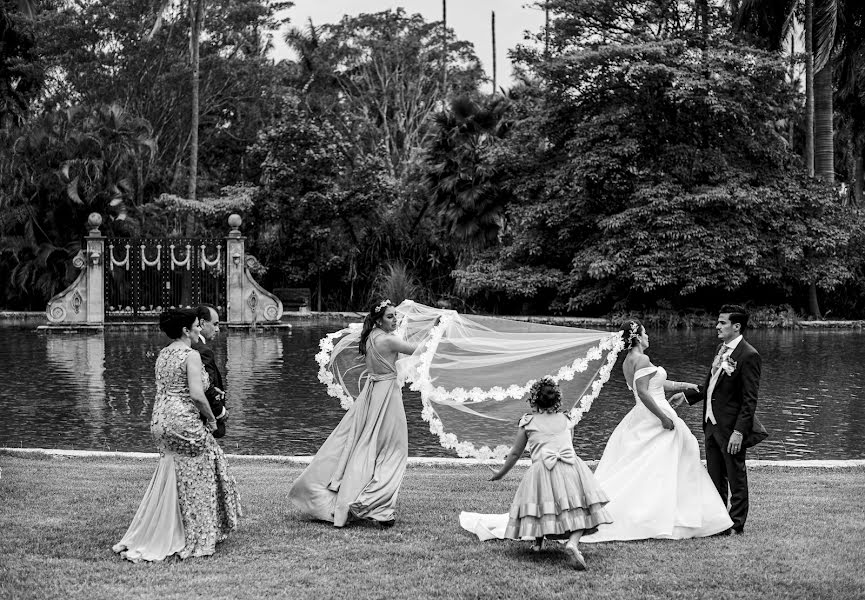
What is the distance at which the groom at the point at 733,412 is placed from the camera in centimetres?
723

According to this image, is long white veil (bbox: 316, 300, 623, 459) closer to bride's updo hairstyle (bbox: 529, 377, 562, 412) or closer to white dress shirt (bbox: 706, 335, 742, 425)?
white dress shirt (bbox: 706, 335, 742, 425)

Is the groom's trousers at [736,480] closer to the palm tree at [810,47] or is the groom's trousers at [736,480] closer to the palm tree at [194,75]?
the palm tree at [810,47]

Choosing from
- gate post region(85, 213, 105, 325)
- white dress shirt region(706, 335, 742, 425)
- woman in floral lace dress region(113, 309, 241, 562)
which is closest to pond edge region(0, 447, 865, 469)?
white dress shirt region(706, 335, 742, 425)

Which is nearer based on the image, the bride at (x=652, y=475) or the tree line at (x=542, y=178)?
the bride at (x=652, y=475)

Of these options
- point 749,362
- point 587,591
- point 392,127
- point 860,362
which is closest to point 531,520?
point 587,591

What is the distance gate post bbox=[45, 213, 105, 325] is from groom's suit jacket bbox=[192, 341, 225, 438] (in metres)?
24.3

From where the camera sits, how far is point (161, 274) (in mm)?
32281

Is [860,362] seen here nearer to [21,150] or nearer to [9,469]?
[9,469]

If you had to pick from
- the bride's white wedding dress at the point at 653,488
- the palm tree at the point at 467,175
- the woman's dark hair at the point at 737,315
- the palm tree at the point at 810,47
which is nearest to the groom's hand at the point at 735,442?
the bride's white wedding dress at the point at 653,488

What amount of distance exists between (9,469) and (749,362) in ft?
21.7

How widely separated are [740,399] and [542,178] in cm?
3020

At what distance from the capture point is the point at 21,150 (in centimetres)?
3706

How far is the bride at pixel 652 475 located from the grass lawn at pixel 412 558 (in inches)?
6.0

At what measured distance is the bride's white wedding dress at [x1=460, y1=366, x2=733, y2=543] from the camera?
713 cm
